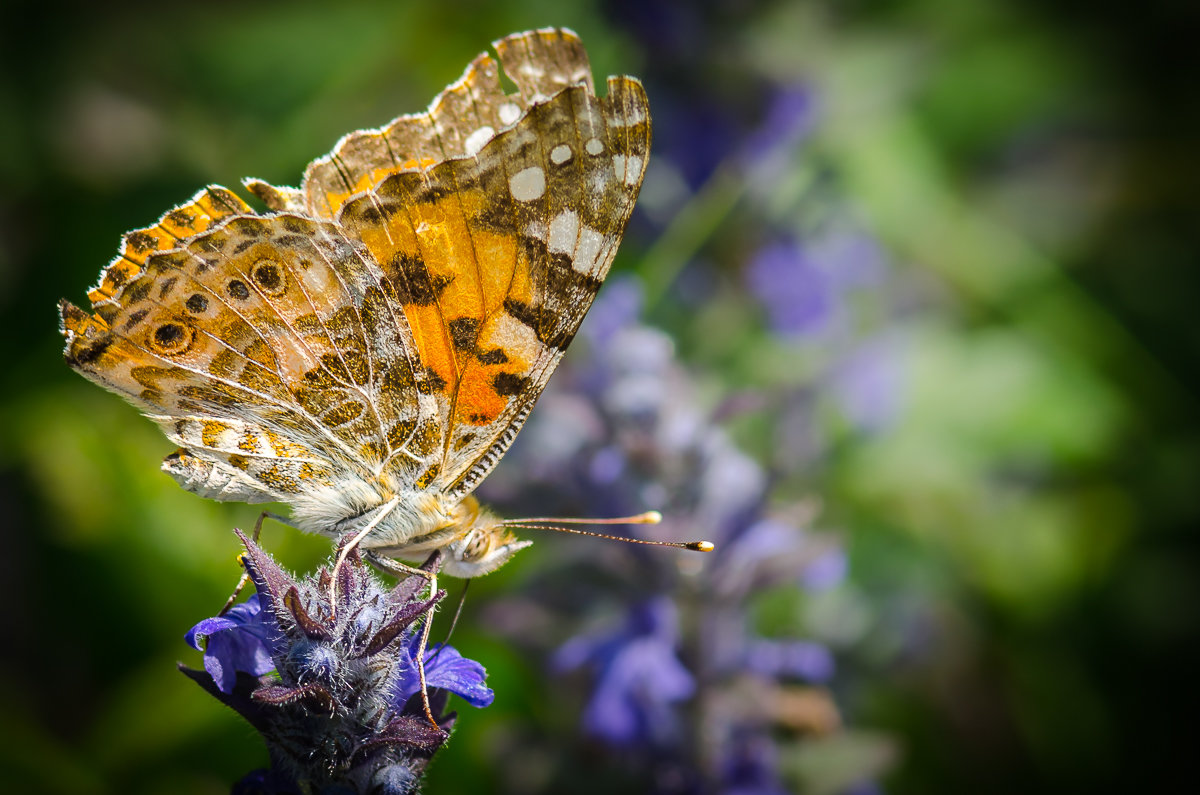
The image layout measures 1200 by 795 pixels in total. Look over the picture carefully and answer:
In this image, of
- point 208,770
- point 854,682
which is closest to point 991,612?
point 854,682

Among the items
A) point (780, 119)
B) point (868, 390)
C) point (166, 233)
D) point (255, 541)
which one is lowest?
point (255, 541)

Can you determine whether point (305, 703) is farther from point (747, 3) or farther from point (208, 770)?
point (747, 3)

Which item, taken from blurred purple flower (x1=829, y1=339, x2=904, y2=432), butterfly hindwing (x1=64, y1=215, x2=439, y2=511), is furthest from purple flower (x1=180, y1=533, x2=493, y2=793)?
blurred purple flower (x1=829, y1=339, x2=904, y2=432)

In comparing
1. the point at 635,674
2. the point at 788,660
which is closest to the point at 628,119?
the point at 635,674

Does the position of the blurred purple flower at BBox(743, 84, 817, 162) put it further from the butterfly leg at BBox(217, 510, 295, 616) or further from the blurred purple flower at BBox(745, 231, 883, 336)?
the butterfly leg at BBox(217, 510, 295, 616)

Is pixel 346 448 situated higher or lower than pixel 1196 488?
lower

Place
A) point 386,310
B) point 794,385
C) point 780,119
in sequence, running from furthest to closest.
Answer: point 780,119, point 794,385, point 386,310

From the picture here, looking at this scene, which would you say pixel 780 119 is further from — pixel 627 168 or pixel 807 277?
pixel 627 168
